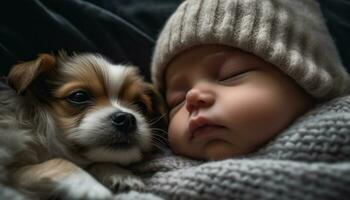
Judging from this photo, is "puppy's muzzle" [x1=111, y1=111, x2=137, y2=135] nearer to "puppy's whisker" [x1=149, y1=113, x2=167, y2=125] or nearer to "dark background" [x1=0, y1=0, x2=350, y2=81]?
"puppy's whisker" [x1=149, y1=113, x2=167, y2=125]

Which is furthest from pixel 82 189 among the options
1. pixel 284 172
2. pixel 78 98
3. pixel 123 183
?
pixel 284 172

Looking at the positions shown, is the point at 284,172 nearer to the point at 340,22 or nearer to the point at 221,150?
the point at 221,150

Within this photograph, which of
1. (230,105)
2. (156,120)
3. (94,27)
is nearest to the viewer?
(230,105)

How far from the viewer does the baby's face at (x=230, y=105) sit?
4.09 ft

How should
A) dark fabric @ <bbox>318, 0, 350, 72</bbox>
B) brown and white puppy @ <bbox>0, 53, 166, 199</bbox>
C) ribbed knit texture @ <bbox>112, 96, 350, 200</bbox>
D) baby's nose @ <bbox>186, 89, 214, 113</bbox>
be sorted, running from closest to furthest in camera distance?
ribbed knit texture @ <bbox>112, 96, 350, 200</bbox>
brown and white puppy @ <bbox>0, 53, 166, 199</bbox>
baby's nose @ <bbox>186, 89, 214, 113</bbox>
dark fabric @ <bbox>318, 0, 350, 72</bbox>

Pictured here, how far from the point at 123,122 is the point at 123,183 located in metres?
0.19

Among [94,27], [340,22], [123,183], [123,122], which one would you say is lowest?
[123,183]

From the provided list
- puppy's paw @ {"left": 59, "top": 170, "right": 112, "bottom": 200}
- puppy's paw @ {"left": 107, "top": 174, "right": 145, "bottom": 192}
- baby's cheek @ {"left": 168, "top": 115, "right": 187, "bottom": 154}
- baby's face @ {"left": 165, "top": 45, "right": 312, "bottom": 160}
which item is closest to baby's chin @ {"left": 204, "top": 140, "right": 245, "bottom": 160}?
baby's face @ {"left": 165, "top": 45, "right": 312, "bottom": 160}

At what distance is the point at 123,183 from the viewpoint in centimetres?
125

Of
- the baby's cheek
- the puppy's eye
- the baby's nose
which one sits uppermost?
the baby's nose

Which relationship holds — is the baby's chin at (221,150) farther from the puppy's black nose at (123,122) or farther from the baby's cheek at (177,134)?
the puppy's black nose at (123,122)

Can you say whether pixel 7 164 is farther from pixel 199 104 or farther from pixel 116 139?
pixel 199 104

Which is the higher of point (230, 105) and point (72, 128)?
point (230, 105)

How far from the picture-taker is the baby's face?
4.09 feet
